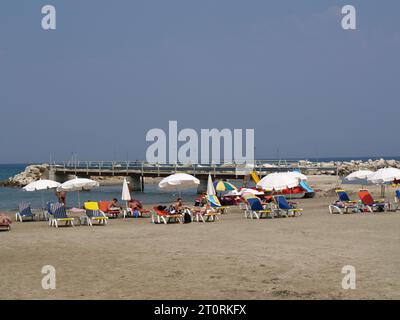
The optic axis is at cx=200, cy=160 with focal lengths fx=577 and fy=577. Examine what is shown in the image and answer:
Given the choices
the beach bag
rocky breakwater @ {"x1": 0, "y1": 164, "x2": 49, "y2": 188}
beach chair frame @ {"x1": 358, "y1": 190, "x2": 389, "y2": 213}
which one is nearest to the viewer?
the beach bag

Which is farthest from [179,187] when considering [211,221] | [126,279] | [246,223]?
[126,279]

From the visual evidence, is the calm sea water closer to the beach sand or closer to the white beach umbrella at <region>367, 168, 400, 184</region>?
the white beach umbrella at <region>367, 168, 400, 184</region>

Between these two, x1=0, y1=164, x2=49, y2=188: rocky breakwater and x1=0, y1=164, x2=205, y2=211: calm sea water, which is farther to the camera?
x1=0, y1=164, x2=49, y2=188: rocky breakwater

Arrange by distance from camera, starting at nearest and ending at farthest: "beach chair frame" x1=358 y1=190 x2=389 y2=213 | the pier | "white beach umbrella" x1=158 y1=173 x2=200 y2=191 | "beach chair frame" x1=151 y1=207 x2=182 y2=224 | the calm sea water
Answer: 1. "beach chair frame" x1=151 y1=207 x2=182 y2=224
2. "beach chair frame" x1=358 y1=190 x2=389 y2=213
3. "white beach umbrella" x1=158 y1=173 x2=200 y2=191
4. the calm sea water
5. the pier

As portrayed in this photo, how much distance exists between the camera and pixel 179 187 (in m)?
20.1

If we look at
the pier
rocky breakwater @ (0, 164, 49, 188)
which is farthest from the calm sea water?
rocky breakwater @ (0, 164, 49, 188)

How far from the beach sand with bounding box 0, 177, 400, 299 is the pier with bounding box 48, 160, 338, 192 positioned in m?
22.0

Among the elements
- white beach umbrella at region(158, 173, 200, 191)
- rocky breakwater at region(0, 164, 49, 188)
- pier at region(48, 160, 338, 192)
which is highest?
white beach umbrella at region(158, 173, 200, 191)

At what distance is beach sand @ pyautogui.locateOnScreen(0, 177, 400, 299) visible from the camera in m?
7.32

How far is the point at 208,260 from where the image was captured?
381 inches

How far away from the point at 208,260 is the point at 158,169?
33202 millimetres

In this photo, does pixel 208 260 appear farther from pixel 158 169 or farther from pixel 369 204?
pixel 158 169

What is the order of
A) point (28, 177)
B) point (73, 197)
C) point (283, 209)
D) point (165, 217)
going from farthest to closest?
point (28, 177) < point (73, 197) < point (283, 209) < point (165, 217)

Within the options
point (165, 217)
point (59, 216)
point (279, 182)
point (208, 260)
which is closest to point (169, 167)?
point (279, 182)
